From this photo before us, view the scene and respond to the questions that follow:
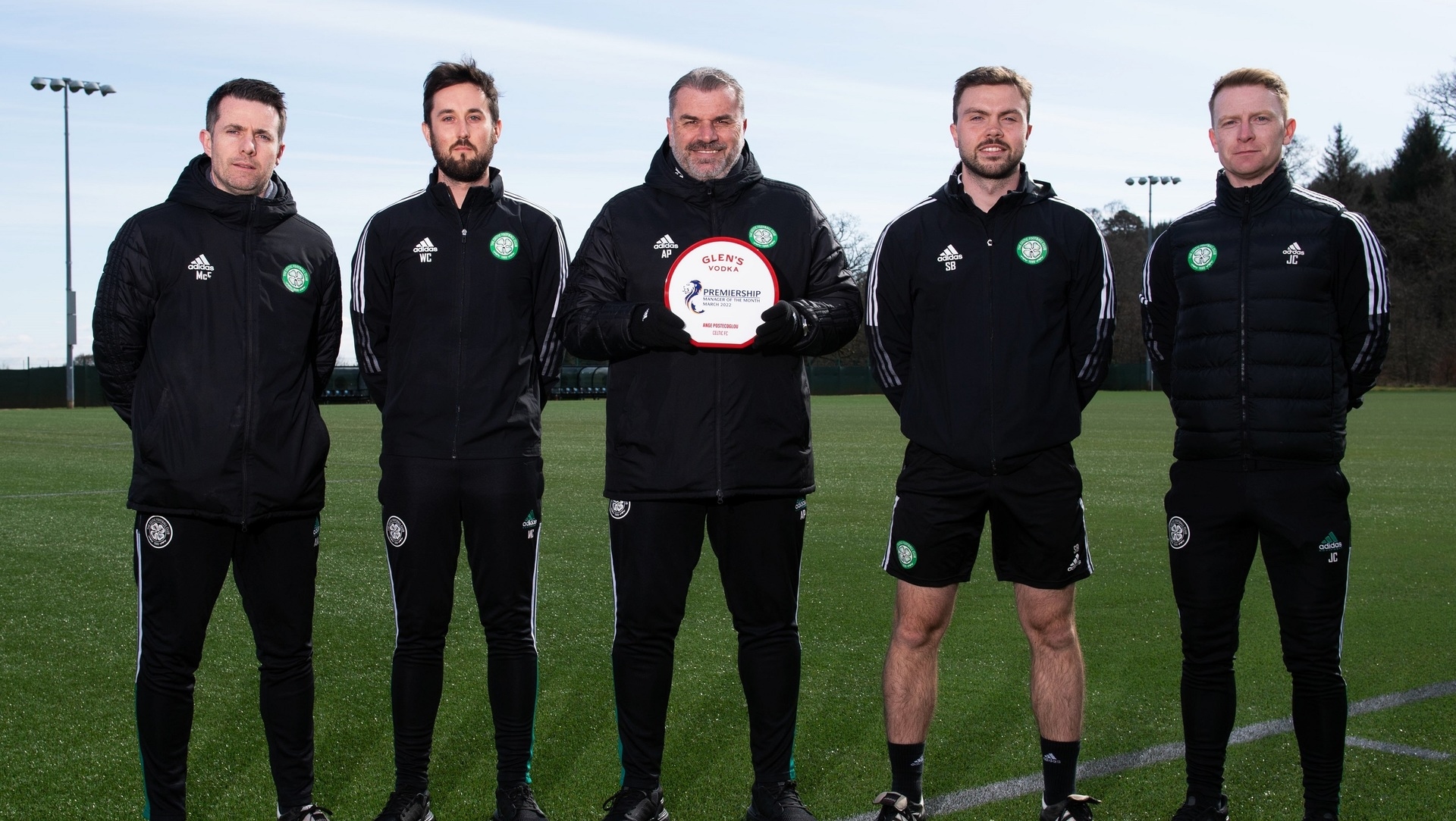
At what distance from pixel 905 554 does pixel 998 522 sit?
12.2 inches

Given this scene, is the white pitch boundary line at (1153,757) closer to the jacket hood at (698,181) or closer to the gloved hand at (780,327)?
the gloved hand at (780,327)

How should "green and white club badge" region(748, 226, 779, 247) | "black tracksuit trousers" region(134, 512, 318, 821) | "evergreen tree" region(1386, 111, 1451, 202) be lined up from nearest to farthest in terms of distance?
"black tracksuit trousers" region(134, 512, 318, 821) < "green and white club badge" region(748, 226, 779, 247) < "evergreen tree" region(1386, 111, 1451, 202)

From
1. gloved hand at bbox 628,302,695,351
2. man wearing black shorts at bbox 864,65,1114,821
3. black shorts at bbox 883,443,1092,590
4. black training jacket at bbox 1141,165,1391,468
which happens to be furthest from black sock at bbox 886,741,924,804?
gloved hand at bbox 628,302,695,351

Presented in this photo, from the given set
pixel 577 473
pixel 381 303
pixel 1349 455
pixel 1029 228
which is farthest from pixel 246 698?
pixel 1349 455

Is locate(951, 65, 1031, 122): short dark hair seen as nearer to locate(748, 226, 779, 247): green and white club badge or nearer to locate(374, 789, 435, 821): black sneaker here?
locate(748, 226, 779, 247): green and white club badge

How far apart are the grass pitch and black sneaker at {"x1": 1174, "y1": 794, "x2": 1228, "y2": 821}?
11cm

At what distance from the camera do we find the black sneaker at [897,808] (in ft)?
12.4

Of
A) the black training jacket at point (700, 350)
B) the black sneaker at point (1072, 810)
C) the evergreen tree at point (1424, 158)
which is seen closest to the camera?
the black sneaker at point (1072, 810)

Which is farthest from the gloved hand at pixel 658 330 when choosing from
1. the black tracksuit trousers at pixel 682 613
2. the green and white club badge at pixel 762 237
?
the black tracksuit trousers at pixel 682 613

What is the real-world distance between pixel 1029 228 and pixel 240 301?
2412 mm

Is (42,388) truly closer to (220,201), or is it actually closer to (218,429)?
(220,201)

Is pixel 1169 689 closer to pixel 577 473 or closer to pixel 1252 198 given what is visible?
pixel 1252 198

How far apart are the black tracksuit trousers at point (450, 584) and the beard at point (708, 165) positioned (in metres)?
1.06

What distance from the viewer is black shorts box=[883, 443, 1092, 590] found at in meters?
3.83
